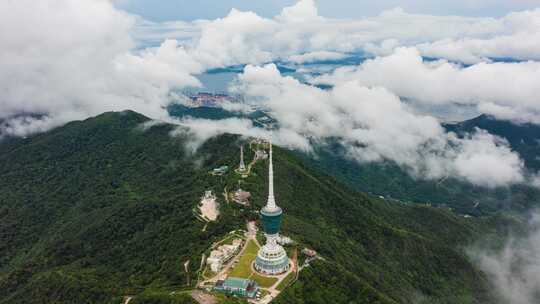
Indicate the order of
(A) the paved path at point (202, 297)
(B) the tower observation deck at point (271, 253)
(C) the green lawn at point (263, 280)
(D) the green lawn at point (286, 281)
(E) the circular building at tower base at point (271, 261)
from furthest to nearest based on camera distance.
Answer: (B) the tower observation deck at point (271, 253)
(E) the circular building at tower base at point (271, 261)
(C) the green lawn at point (263, 280)
(D) the green lawn at point (286, 281)
(A) the paved path at point (202, 297)

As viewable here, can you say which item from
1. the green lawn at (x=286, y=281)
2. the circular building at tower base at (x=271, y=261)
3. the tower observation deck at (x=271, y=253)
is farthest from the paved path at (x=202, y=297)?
the tower observation deck at (x=271, y=253)

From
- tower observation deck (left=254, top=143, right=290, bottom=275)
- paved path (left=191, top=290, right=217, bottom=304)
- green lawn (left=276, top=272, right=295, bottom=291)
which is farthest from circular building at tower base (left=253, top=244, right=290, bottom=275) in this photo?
paved path (left=191, top=290, right=217, bottom=304)

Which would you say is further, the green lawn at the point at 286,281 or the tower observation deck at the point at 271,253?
the tower observation deck at the point at 271,253

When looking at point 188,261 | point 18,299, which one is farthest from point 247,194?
point 18,299

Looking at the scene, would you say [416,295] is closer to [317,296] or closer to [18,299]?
[317,296]

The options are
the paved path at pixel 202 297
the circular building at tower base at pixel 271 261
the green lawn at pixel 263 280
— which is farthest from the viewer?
the circular building at tower base at pixel 271 261

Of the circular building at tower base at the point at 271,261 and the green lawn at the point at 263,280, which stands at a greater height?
the circular building at tower base at the point at 271,261

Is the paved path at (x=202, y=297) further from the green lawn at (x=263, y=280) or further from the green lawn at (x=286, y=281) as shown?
the green lawn at (x=286, y=281)

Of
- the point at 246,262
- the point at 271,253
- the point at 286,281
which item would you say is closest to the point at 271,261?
the point at 271,253

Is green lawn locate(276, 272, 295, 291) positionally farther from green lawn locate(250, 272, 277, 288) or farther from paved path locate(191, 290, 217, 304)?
paved path locate(191, 290, 217, 304)
